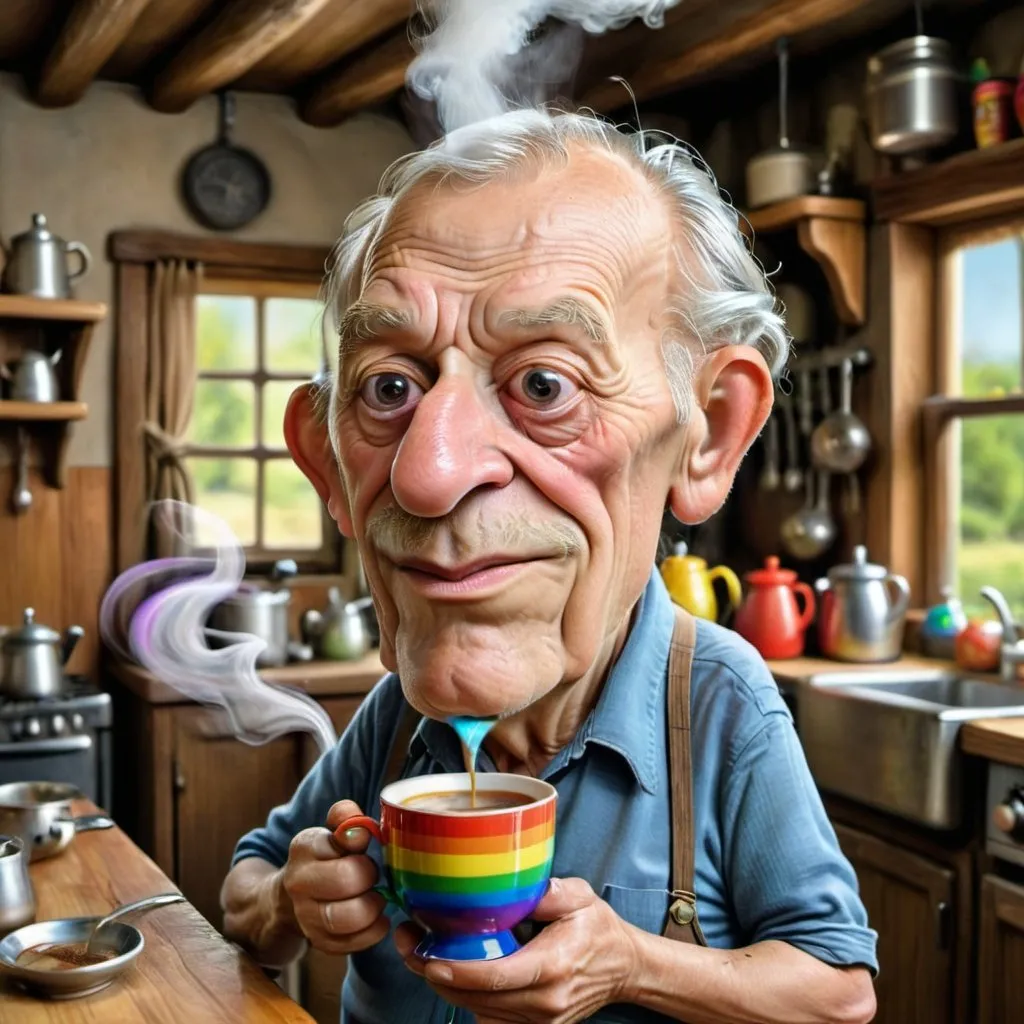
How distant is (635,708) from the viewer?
113cm

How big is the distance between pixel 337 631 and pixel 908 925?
1.87m

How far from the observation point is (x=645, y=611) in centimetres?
118

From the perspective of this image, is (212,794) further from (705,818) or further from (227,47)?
(705,818)

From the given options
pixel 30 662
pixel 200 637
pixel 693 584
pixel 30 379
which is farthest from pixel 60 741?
pixel 693 584

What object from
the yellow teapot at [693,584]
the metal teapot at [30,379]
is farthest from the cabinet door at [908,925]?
the metal teapot at [30,379]

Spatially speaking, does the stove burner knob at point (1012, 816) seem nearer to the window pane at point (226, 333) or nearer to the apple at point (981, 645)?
the apple at point (981, 645)

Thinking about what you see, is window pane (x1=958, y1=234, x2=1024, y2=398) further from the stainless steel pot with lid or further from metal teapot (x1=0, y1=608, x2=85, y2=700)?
metal teapot (x1=0, y1=608, x2=85, y2=700)

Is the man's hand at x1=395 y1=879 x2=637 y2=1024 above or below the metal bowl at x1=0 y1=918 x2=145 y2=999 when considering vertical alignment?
above

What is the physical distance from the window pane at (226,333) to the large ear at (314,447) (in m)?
3.24

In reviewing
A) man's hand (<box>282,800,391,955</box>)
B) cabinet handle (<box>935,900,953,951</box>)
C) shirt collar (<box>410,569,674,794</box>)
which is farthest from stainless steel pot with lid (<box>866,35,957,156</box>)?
man's hand (<box>282,800,391,955</box>)

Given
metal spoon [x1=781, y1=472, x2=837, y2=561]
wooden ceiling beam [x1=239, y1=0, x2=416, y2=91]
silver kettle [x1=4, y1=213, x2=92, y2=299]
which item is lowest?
metal spoon [x1=781, y1=472, x2=837, y2=561]

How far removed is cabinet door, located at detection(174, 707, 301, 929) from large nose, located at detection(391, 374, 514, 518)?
109 inches

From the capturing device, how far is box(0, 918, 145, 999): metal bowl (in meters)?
1.15

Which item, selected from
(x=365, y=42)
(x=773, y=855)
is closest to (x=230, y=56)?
(x=365, y=42)
